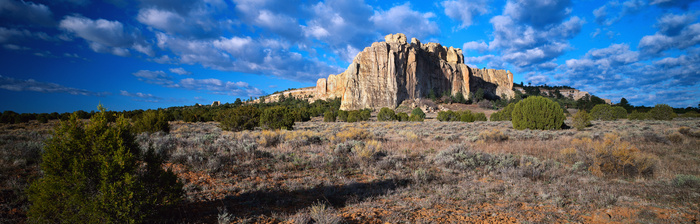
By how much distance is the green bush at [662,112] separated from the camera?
82.7 feet

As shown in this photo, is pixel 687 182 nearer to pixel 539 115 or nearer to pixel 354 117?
pixel 539 115

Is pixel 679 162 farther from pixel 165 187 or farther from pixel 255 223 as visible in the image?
pixel 165 187

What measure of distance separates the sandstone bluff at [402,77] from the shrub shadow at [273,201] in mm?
69802

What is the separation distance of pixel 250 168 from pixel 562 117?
19863mm

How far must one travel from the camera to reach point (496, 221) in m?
3.72

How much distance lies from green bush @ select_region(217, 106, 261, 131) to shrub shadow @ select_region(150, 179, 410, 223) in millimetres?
14104

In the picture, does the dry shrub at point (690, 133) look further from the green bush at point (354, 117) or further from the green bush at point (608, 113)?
the green bush at point (354, 117)

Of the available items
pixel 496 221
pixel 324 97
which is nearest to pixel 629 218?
pixel 496 221

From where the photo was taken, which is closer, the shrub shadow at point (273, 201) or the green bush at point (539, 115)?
the shrub shadow at point (273, 201)

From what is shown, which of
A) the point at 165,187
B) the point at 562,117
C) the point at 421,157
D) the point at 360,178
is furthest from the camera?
the point at 562,117

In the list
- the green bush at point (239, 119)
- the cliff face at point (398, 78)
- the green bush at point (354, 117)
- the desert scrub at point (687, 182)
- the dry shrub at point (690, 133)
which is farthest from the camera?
the cliff face at point (398, 78)

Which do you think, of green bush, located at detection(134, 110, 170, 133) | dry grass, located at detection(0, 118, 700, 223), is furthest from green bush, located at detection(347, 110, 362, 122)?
dry grass, located at detection(0, 118, 700, 223)

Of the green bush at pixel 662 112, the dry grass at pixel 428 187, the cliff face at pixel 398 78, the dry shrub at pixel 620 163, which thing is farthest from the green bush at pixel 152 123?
the cliff face at pixel 398 78

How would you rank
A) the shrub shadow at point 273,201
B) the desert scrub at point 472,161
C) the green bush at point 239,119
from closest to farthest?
the shrub shadow at point 273,201 < the desert scrub at point 472,161 < the green bush at point 239,119
